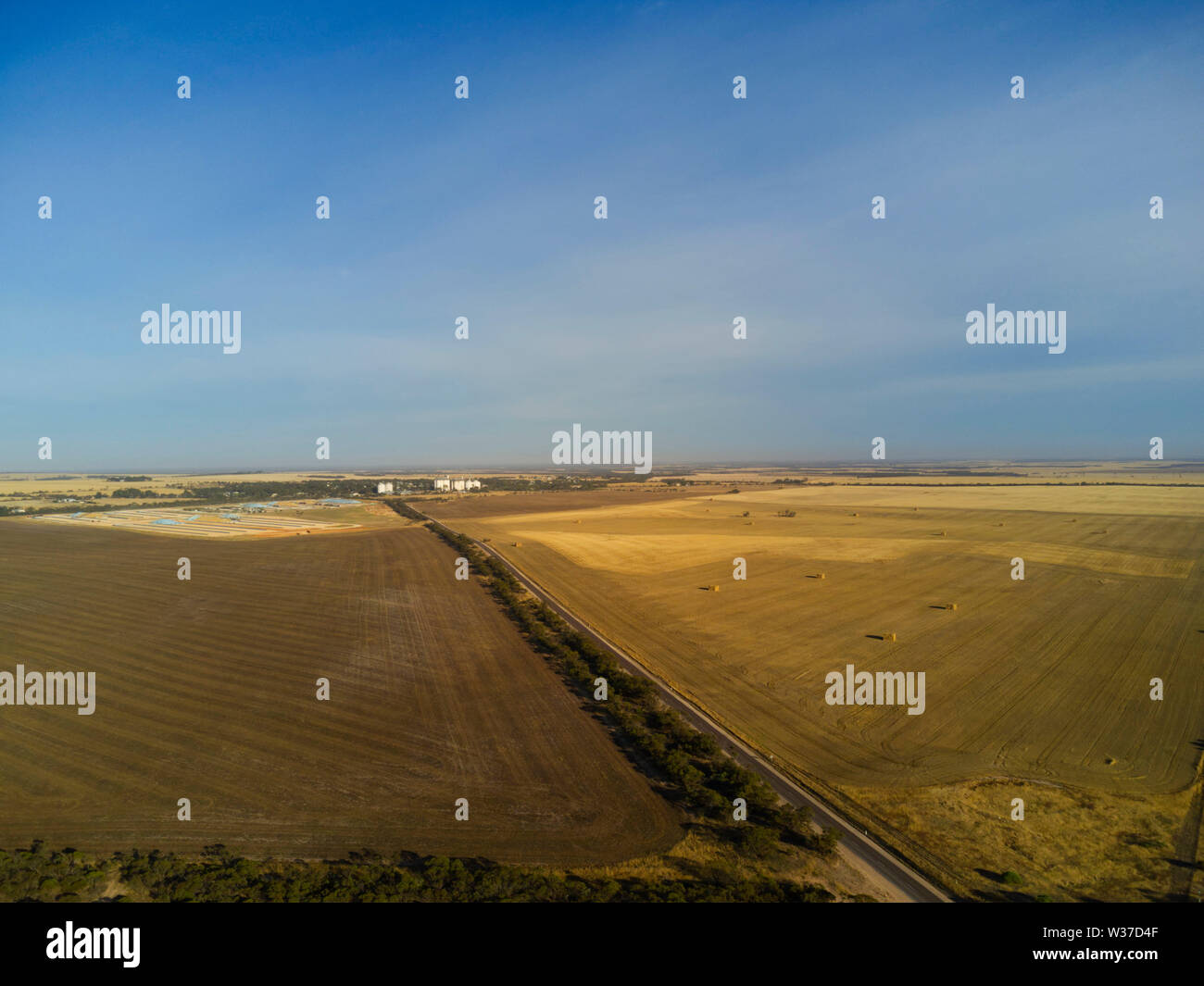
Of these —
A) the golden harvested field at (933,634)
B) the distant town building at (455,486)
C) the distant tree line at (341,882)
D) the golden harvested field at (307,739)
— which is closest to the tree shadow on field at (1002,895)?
the golden harvested field at (933,634)

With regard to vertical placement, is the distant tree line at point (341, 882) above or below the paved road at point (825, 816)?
above

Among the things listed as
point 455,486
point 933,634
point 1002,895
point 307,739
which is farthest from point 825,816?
point 455,486

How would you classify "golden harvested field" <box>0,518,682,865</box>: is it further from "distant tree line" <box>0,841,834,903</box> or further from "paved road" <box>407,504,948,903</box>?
"paved road" <box>407,504,948,903</box>

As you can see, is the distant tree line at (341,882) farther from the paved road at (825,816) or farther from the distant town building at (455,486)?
the distant town building at (455,486)

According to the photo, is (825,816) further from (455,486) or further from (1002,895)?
(455,486)

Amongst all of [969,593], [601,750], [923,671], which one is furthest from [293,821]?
[969,593]
